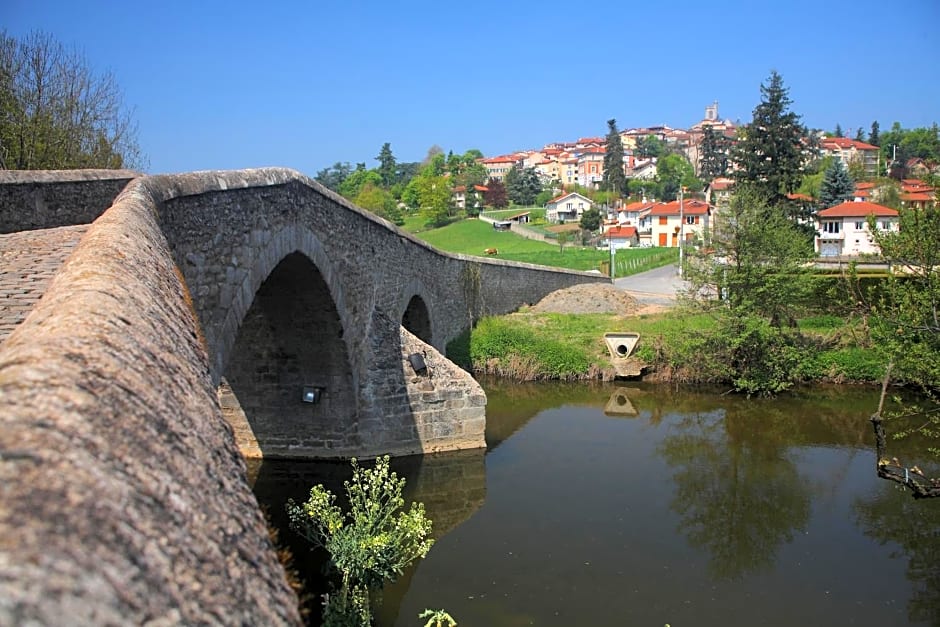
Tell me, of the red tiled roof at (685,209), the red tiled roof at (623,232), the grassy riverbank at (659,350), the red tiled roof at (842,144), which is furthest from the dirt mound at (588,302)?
the red tiled roof at (842,144)

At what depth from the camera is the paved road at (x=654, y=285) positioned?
31.5 m

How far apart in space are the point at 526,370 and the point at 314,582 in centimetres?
1262

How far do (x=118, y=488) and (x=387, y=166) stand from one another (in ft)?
461

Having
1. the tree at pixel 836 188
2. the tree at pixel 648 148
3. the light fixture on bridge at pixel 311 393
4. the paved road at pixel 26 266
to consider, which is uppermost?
the tree at pixel 648 148

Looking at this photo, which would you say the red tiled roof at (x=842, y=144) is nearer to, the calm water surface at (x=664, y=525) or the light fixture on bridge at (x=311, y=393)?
the calm water surface at (x=664, y=525)

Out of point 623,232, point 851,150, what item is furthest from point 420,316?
point 851,150

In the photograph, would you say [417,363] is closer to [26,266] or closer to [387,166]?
[26,266]

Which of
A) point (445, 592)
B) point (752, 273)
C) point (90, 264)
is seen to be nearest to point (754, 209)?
point (752, 273)

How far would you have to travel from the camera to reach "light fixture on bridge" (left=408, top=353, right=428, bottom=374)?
1350cm

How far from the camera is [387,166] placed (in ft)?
454

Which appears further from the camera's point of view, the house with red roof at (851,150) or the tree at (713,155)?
the house with red roof at (851,150)

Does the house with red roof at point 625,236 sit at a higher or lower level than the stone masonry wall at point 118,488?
lower

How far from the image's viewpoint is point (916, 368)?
9.40 m

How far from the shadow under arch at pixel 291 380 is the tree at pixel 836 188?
5294 centimetres
